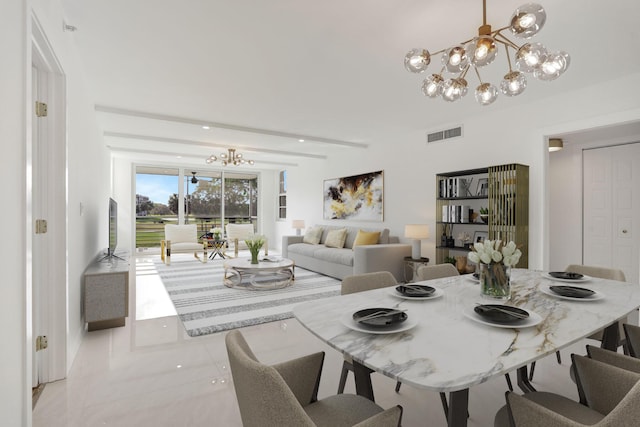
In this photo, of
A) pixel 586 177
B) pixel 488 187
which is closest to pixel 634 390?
pixel 488 187

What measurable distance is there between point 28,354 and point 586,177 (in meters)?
6.46

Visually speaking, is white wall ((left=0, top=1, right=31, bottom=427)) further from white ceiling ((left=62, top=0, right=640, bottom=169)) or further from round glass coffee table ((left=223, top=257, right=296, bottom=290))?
round glass coffee table ((left=223, top=257, right=296, bottom=290))

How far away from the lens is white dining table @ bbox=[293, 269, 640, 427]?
100 cm

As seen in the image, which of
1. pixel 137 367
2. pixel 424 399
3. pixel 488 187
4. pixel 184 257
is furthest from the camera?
pixel 184 257

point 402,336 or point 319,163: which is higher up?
point 319,163

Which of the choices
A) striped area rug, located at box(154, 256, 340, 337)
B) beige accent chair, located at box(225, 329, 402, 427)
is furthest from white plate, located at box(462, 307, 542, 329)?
striped area rug, located at box(154, 256, 340, 337)

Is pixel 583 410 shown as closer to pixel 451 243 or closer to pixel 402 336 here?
pixel 402 336

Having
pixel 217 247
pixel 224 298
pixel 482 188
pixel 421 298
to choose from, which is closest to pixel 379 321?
pixel 421 298

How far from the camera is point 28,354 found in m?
1.50

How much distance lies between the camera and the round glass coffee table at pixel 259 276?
16.2ft

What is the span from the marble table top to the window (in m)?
8.35

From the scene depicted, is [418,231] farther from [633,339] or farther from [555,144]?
[633,339]

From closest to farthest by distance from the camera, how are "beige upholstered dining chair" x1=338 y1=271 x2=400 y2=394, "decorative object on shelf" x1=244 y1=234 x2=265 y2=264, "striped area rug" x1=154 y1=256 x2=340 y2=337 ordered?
"beige upholstered dining chair" x1=338 y1=271 x2=400 y2=394
"striped area rug" x1=154 y1=256 x2=340 y2=337
"decorative object on shelf" x1=244 y1=234 x2=265 y2=264

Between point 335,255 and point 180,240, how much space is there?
423 cm
